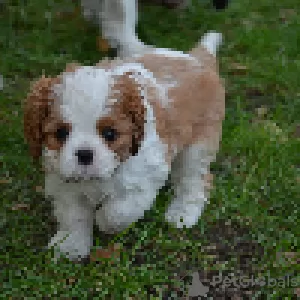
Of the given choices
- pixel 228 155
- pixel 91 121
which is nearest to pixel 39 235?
pixel 91 121

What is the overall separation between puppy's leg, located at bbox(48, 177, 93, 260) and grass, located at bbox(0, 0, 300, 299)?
9 cm

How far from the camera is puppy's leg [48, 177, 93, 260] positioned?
11.4ft

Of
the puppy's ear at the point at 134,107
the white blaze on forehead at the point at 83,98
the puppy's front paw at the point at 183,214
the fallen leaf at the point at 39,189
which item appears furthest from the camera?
the fallen leaf at the point at 39,189

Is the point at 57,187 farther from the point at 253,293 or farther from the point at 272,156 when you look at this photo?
the point at 272,156

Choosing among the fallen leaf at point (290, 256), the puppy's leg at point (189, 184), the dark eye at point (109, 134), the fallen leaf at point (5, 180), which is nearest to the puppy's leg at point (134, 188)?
the dark eye at point (109, 134)

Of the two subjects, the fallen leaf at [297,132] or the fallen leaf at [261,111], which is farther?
the fallen leaf at [261,111]

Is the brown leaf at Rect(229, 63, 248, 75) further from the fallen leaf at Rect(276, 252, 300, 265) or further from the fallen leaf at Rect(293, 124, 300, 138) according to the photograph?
the fallen leaf at Rect(276, 252, 300, 265)

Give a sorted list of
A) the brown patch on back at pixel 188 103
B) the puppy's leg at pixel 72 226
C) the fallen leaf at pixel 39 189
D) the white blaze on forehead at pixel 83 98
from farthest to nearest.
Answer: the fallen leaf at pixel 39 189 < the brown patch on back at pixel 188 103 < the puppy's leg at pixel 72 226 < the white blaze on forehead at pixel 83 98

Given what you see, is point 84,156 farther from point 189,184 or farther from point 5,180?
point 5,180

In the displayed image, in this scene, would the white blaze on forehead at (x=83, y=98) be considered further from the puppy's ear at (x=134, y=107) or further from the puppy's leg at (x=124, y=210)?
the puppy's leg at (x=124, y=210)

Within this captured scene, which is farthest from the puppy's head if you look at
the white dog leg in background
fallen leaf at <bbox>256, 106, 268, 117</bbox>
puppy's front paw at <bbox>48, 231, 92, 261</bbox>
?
fallen leaf at <bbox>256, 106, 268, 117</bbox>

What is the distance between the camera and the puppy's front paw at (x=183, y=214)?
3.86 meters

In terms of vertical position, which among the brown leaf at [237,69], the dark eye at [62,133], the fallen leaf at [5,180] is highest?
the dark eye at [62,133]

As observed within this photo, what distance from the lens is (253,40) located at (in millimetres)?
6324
